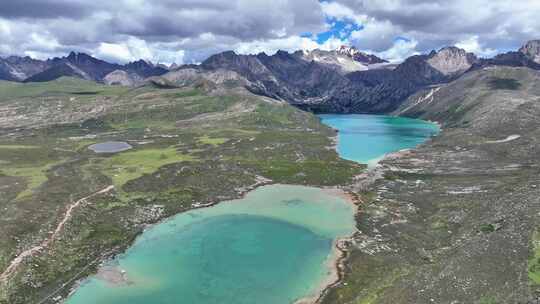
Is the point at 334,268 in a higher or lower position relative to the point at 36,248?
higher

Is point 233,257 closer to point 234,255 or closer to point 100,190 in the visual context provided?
point 234,255

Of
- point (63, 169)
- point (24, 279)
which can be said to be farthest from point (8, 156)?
point (24, 279)

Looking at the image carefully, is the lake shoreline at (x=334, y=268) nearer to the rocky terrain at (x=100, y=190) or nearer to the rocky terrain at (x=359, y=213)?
the rocky terrain at (x=359, y=213)

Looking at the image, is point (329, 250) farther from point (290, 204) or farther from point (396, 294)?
point (290, 204)

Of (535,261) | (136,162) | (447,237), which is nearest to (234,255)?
(447,237)

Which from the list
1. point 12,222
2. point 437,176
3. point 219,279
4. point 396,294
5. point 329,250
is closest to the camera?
point 396,294

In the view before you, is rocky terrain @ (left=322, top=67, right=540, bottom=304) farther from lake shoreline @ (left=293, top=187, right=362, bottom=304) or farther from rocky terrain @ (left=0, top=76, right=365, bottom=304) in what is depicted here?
rocky terrain @ (left=0, top=76, right=365, bottom=304)
